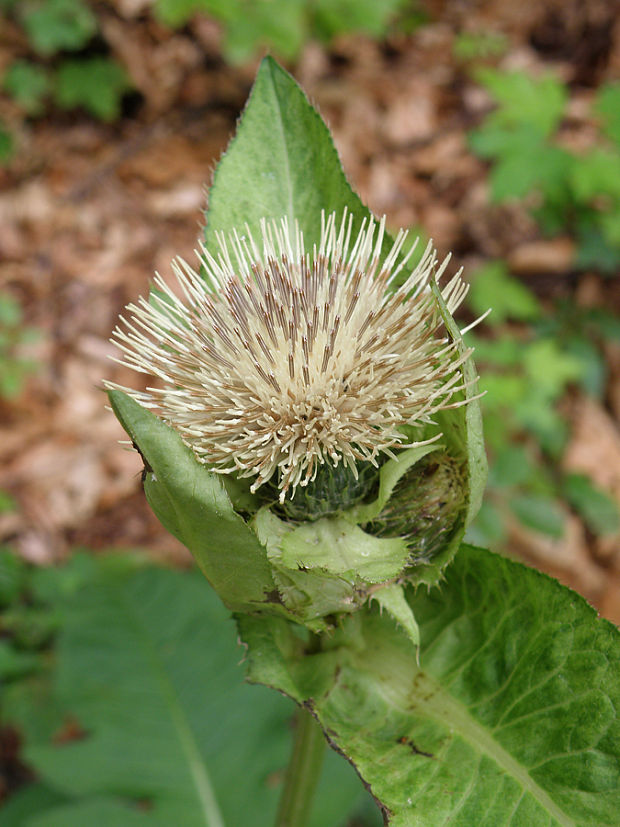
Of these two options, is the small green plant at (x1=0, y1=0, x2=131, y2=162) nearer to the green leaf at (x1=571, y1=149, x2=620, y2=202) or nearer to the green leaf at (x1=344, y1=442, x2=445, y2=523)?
the green leaf at (x1=571, y1=149, x2=620, y2=202)

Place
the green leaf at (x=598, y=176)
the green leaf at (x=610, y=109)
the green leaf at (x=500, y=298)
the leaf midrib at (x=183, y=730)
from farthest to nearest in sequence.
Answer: the green leaf at (x=500, y=298), the green leaf at (x=610, y=109), the green leaf at (x=598, y=176), the leaf midrib at (x=183, y=730)

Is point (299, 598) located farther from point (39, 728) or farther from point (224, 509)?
point (39, 728)

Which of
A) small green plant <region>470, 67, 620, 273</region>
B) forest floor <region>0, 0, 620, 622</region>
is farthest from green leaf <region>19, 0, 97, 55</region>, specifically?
small green plant <region>470, 67, 620, 273</region>

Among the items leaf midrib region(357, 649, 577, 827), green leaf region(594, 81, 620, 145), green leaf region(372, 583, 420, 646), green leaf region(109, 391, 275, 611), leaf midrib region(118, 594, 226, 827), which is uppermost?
green leaf region(594, 81, 620, 145)

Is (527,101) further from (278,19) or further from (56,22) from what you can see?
(56,22)

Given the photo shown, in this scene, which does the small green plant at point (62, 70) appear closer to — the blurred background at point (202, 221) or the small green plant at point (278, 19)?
the blurred background at point (202, 221)

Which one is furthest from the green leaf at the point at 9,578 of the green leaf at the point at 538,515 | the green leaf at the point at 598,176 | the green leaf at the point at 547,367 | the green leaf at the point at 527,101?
the green leaf at the point at 527,101
